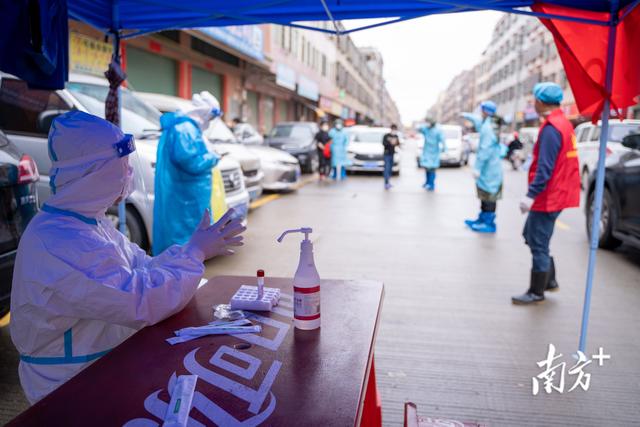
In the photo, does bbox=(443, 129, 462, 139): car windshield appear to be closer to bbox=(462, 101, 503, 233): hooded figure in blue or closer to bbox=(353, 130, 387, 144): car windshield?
bbox=(353, 130, 387, 144): car windshield

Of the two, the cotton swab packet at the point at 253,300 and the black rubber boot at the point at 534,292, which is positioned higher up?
the cotton swab packet at the point at 253,300

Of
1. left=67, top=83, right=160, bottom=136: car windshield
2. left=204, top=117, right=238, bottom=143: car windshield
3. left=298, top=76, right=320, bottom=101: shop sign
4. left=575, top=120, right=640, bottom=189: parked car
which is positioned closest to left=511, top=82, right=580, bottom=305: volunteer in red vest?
left=67, top=83, right=160, bottom=136: car windshield

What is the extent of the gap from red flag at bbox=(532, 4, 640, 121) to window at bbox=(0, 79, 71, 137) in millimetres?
4711

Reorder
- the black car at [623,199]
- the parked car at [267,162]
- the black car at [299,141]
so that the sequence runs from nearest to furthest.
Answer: the black car at [623,199] < the parked car at [267,162] < the black car at [299,141]

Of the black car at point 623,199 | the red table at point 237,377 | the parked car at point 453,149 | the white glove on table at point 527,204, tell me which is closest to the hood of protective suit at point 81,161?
the red table at point 237,377

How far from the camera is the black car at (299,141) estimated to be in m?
16.9

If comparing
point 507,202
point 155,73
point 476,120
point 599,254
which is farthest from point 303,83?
point 599,254

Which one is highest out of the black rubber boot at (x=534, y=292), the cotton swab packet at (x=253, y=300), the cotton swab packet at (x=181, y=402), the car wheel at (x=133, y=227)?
the cotton swab packet at (x=253, y=300)

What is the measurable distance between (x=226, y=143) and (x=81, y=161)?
7.34m

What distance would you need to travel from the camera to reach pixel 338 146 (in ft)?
54.7

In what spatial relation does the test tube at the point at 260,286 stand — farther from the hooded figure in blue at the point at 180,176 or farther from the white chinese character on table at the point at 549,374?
the hooded figure in blue at the point at 180,176

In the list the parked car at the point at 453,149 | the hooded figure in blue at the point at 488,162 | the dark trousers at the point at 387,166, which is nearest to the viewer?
the hooded figure in blue at the point at 488,162

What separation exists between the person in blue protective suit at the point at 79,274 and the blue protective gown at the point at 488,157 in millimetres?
7130

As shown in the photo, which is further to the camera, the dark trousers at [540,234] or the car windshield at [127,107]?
the car windshield at [127,107]
